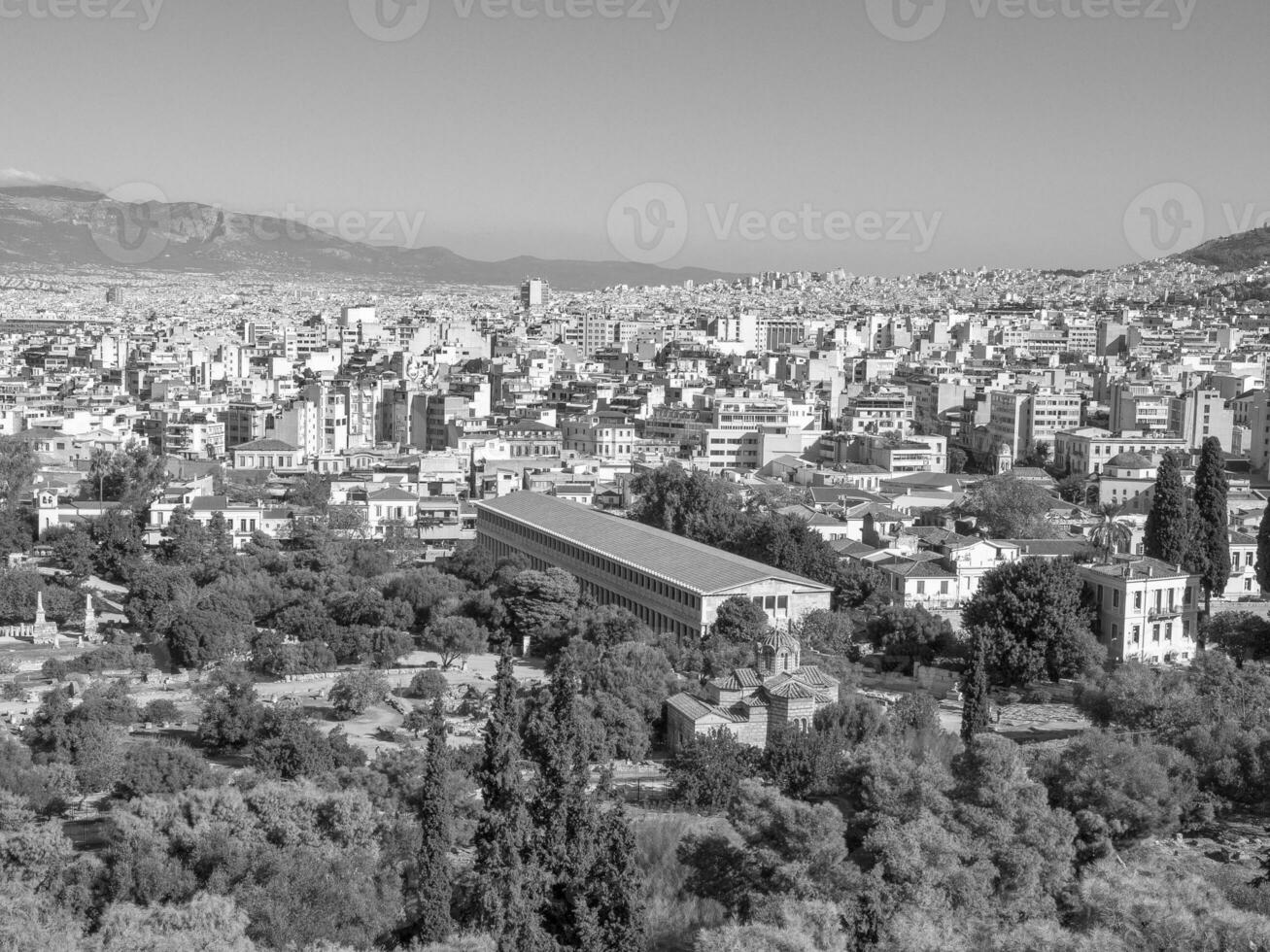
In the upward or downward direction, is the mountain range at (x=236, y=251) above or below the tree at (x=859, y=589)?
above

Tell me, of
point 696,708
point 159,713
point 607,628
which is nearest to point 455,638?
point 607,628

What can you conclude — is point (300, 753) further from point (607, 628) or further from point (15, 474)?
point (15, 474)

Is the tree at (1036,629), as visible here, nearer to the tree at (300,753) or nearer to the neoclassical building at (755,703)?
the neoclassical building at (755,703)

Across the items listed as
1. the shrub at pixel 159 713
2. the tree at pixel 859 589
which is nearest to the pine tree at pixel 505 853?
the shrub at pixel 159 713

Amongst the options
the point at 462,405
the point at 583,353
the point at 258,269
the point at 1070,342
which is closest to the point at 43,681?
the point at 462,405

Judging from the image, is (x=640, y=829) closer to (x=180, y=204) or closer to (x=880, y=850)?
(x=880, y=850)
